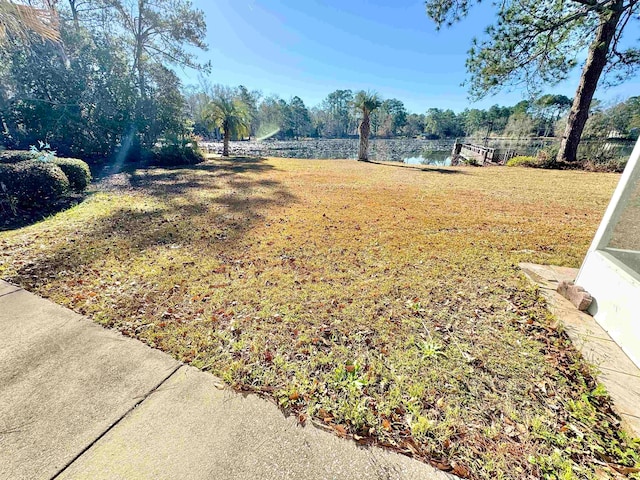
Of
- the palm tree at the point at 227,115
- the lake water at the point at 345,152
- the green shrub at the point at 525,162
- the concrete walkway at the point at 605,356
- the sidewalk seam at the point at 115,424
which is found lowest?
the sidewalk seam at the point at 115,424

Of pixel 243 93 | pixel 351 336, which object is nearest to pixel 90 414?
pixel 351 336

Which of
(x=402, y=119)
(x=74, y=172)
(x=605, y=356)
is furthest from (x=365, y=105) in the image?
(x=402, y=119)

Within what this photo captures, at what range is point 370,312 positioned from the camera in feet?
8.81

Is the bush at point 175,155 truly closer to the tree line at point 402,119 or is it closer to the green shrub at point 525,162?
the green shrub at point 525,162

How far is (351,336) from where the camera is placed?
2369 millimetres

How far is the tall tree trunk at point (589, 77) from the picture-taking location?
10102 mm

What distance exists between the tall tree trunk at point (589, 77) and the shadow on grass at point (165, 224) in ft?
46.1

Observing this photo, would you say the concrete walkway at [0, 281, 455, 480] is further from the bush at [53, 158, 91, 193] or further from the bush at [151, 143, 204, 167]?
the bush at [151, 143, 204, 167]

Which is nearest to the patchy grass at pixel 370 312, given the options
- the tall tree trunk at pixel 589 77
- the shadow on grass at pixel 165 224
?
the shadow on grass at pixel 165 224

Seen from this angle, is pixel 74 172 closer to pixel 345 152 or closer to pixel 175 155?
pixel 175 155

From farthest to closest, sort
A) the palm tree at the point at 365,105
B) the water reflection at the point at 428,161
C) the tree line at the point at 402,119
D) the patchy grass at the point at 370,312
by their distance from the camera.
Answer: the tree line at the point at 402,119
the water reflection at the point at 428,161
the palm tree at the point at 365,105
the patchy grass at the point at 370,312

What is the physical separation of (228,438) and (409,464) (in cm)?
105

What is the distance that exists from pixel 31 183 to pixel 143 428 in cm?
647

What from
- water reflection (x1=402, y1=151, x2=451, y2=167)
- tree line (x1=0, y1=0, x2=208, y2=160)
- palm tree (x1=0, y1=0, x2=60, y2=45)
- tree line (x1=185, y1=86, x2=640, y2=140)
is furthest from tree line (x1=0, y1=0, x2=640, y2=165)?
tree line (x1=185, y1=86, x2=640, y2=140)
